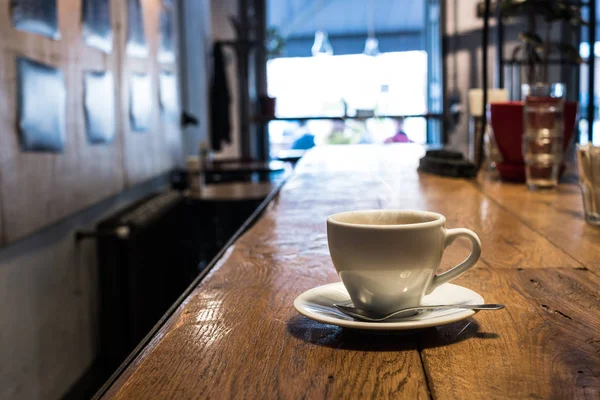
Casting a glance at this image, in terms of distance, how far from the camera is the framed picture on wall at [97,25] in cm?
266

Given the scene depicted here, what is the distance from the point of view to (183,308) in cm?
71

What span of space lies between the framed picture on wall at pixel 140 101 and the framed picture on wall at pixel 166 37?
0.38m

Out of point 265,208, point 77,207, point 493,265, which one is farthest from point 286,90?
point 493,265

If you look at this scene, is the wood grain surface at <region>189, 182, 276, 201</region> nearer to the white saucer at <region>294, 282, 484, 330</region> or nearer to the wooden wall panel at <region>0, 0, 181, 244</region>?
the wooden wall panel at <region>0, 0, 181, 244</region>

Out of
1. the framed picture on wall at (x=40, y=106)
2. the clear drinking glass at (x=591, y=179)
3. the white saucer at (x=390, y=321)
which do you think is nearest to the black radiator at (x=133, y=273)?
Result: the framed picture on wall at (x=40, y=106)

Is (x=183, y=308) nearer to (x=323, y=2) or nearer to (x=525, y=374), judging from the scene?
(x=525, y=374)

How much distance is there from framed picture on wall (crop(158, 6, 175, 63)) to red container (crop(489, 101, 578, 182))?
2.57 meters

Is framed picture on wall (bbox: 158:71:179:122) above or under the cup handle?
above

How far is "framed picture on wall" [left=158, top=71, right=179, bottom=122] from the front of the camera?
157 inches

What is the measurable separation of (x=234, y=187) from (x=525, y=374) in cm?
318

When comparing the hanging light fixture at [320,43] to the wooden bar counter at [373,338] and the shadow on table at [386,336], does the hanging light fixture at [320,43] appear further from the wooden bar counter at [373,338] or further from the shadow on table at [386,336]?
the shadow on table at [386,336]

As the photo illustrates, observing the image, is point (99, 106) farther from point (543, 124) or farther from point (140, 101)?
point (543, 124)

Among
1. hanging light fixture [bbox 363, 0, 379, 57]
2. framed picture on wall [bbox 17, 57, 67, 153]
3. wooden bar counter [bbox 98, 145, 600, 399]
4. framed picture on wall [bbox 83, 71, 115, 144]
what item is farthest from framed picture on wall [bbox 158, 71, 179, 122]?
hanging light fixture [bbox 363, 0, 379, 57]

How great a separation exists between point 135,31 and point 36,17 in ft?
4.15
